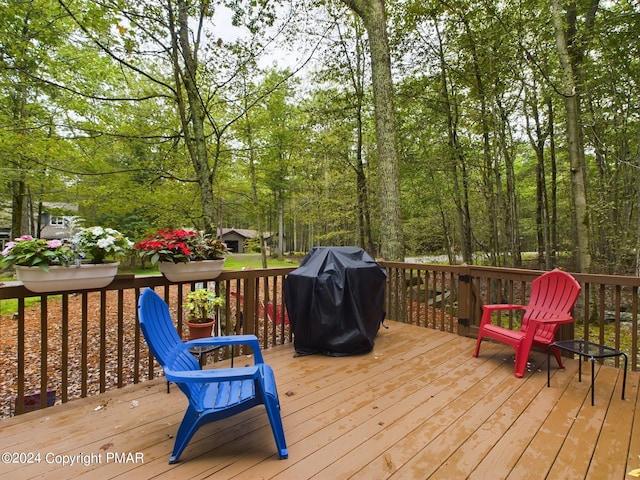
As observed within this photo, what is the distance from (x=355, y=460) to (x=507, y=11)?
6.96 m

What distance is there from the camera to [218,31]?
4875 mm

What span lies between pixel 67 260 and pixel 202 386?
118cm

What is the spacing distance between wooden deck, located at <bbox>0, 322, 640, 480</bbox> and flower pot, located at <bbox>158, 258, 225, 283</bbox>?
0.86 metres

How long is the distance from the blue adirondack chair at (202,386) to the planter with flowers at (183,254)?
1.95ft

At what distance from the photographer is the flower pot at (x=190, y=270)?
8.61ft

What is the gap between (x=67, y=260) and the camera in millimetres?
2047

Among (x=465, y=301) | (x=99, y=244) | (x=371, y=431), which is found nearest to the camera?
(x=371, y=431)

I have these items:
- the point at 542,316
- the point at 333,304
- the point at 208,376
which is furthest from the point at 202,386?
the point at 542,316

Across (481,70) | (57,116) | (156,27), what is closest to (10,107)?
(57,116)

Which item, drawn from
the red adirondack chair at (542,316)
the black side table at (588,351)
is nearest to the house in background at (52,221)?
the red adirondack chair at (542,316)

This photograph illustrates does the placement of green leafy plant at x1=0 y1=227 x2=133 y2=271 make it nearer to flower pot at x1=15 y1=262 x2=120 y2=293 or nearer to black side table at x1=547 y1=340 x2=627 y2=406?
flower pot at x1=15 y1=262 x2=120 y2=293

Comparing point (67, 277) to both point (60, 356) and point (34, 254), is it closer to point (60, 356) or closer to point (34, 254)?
point (34, 254)

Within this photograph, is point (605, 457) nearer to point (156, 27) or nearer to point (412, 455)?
point (412, 455)

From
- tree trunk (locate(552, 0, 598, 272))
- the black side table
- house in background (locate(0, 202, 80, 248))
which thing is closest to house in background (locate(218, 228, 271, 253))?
house in background (locate(0, 202, 80, 248))
